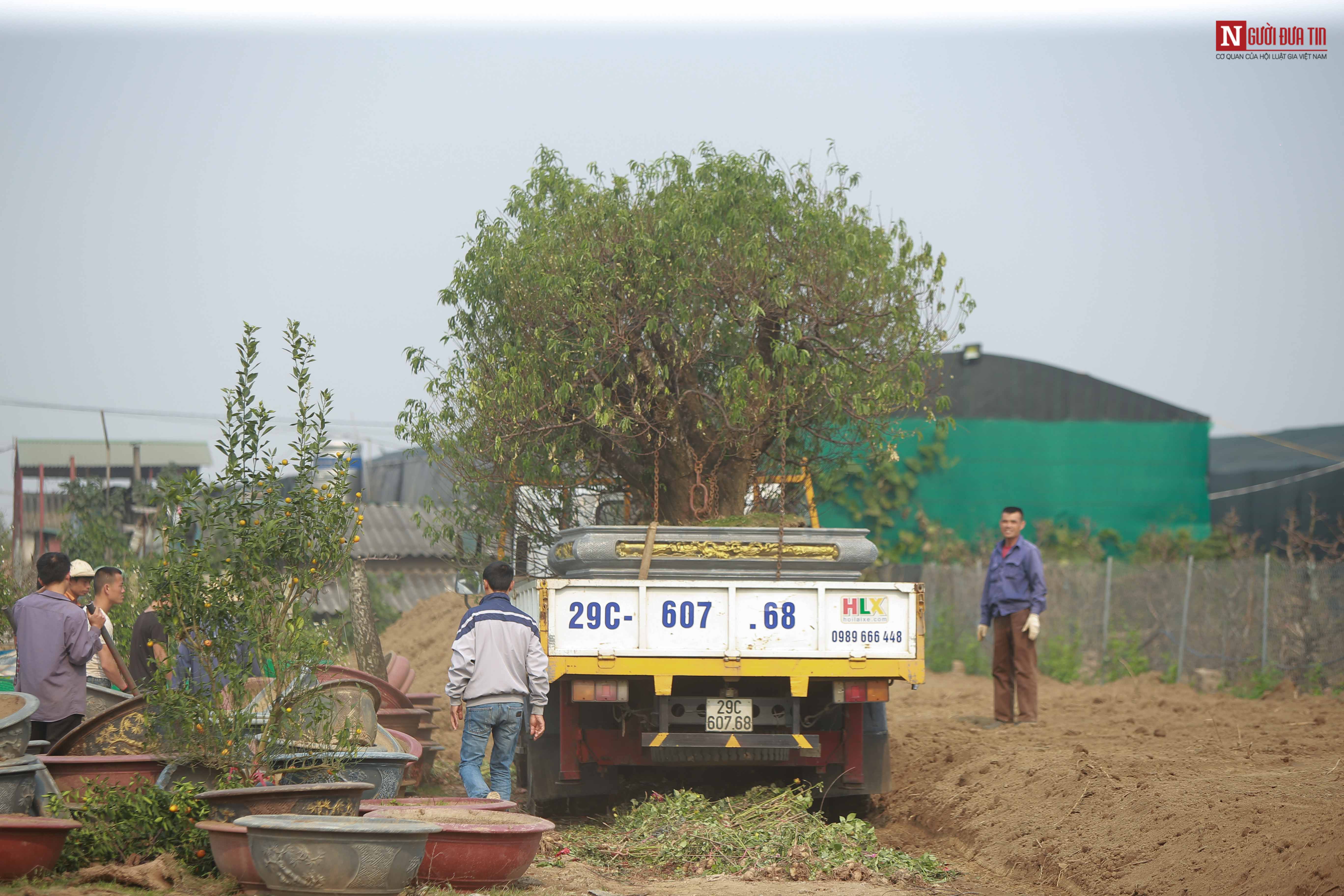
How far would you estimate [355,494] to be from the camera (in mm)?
7590

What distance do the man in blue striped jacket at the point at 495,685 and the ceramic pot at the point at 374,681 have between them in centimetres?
68

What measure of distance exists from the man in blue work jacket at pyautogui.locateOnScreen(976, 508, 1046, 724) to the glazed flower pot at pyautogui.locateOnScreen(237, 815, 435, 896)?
21.9 feet

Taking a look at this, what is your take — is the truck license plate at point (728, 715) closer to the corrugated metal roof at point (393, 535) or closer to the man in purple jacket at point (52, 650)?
the man in purple jacket at point (52, 650)

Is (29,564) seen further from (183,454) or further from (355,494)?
(183,454)

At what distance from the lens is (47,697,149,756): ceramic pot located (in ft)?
22.7

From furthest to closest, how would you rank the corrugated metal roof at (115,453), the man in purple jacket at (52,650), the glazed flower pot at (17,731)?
the corrugated metal roof at (115,453) < the man in purple jacket at (52,650) < the glazed flower pot at (17,731)

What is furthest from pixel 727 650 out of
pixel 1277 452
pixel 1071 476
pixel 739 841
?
pixel 1277 452

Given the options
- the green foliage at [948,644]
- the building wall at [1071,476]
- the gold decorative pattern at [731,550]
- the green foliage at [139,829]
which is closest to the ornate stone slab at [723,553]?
the gold decorative pattern at [731,550]

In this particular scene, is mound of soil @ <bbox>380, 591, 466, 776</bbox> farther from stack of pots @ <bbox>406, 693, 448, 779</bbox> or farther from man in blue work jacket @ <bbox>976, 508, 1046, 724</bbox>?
man in blue work jacket @ <bbox>976, 508, 1046, 724</bbox>

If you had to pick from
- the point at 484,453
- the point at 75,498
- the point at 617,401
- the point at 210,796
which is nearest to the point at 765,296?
the point at 617,401

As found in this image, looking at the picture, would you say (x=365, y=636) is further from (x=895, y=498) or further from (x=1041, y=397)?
(x=1041, y=397)

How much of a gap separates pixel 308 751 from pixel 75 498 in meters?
14.4

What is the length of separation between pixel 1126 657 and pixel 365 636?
10293 millimetres

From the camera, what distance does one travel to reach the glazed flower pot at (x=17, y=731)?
21.0 feet
